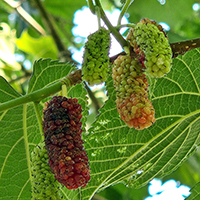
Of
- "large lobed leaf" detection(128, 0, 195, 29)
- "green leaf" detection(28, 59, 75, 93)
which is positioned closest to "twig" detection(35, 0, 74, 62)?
"large lobed leaf" detection(128, 0, 195, 29)

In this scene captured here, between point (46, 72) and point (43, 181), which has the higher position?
point (46, 72)

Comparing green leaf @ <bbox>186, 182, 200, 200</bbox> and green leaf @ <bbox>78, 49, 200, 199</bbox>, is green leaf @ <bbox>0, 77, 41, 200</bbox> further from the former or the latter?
green leaf @ <bbox>186, 182, 200, 200</bbox>

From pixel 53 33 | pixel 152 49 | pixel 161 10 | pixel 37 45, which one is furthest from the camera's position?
pixel 37 45

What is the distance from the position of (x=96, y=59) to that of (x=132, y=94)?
0.50ft

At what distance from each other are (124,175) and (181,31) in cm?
167

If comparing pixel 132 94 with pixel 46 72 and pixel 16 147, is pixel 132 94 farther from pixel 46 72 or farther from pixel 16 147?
pixel 16 147

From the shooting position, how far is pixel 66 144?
34.8 inches

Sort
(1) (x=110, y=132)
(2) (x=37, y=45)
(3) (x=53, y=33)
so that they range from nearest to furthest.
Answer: (1) (x=110, y=132) → (3) (x=53, y=33) → (2) (x=37, y=45)

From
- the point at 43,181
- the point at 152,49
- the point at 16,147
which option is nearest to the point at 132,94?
the point at 152,49

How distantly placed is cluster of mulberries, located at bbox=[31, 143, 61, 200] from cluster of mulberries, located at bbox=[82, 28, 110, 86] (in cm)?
29

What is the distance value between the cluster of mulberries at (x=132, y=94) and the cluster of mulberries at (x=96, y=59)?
0.33 ft

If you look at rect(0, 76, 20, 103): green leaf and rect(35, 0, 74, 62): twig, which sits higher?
rect(35, 0, 74, 62): twig

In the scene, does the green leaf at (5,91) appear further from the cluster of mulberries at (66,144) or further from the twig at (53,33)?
the twig at (53,33)

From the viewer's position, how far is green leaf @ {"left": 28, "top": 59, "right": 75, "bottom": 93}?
4.47 ft
